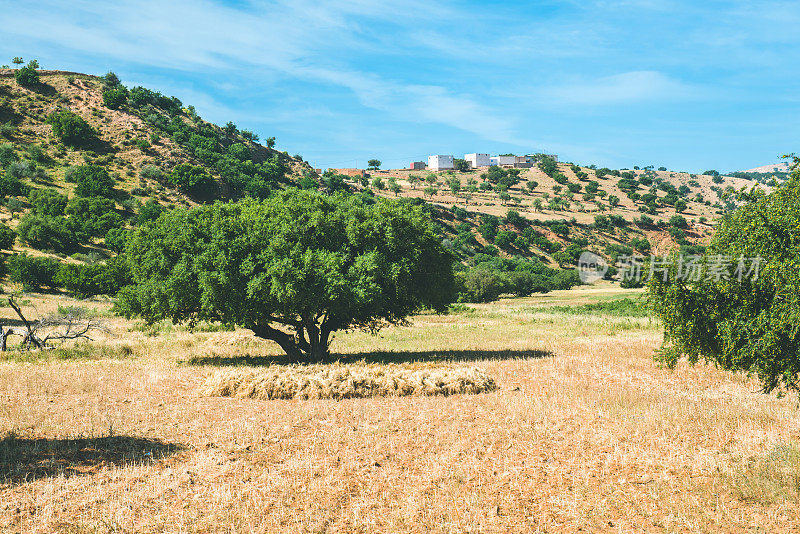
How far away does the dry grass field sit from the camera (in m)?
9.75

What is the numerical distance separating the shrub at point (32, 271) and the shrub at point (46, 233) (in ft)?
32.0

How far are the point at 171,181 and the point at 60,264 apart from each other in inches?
1786

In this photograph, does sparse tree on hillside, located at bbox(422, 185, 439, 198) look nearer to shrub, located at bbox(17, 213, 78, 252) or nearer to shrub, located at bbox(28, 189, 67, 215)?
shrub, located at bbox(28, 189, 67, 215)

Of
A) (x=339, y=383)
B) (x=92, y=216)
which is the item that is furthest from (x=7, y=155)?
(x=339, y=383)

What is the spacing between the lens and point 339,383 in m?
20.1

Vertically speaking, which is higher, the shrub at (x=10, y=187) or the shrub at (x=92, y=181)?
the shrub at (x=92, y=181)

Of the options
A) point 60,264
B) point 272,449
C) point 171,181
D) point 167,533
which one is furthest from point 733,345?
point 171,181

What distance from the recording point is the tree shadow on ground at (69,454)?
11336 mm

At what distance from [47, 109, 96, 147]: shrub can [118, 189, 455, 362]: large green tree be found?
98828 millimetres

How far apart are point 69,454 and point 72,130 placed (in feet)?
387

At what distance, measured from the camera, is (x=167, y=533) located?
885cm

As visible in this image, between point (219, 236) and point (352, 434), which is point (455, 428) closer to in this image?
point (352, 434)

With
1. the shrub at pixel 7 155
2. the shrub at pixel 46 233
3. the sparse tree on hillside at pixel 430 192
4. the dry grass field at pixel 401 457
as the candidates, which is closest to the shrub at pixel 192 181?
the shrub at pixel 7 155

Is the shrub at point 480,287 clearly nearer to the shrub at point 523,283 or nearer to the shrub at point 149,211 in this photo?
the shrub at point 523,283
